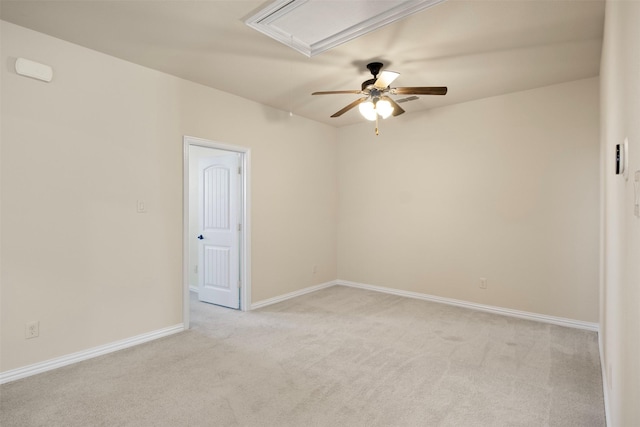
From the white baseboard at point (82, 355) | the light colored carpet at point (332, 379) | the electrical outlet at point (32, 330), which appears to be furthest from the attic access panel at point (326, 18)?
the white baseboard at point (82, 355)

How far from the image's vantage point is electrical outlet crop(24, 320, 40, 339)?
261 cm

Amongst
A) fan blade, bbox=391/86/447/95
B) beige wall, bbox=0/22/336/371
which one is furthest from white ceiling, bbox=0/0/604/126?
fan blade, bbox=391/86/447/95

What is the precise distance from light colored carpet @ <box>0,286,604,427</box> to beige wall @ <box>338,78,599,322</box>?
2.12ft

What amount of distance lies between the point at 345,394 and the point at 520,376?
4.57 feet

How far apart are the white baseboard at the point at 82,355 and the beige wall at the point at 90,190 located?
0.14ft

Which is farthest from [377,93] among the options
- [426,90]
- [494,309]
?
[494,309]

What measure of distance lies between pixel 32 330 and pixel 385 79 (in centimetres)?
347

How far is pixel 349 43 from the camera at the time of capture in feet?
9.22

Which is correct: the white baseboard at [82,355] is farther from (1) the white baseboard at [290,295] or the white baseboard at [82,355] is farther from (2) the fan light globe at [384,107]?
(2) the fan light globe at [384,107]

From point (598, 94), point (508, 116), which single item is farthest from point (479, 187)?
point (598, 94)

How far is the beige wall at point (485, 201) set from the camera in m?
3.64

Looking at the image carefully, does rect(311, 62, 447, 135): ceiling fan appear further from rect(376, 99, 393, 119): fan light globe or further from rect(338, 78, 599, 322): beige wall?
rect(338, 78, 599, 322): beige wall

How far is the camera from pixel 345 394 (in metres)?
2.35

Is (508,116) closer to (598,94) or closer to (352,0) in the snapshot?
(598,94)
